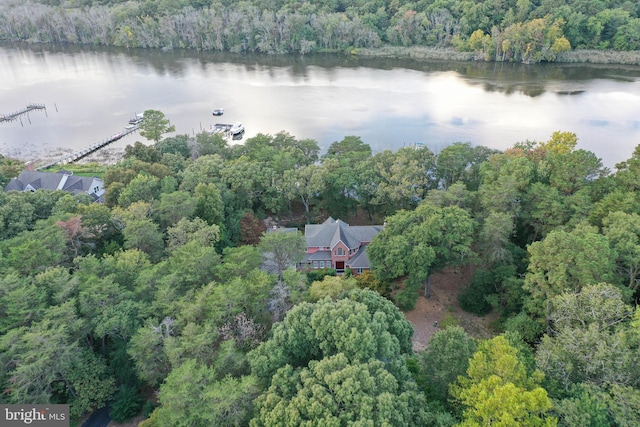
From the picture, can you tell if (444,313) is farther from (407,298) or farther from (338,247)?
(338,247)

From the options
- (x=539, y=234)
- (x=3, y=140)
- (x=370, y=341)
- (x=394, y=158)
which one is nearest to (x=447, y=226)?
(x=539, y=234)

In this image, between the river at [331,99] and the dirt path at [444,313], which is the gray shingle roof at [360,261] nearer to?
the dirt path at [444,313]

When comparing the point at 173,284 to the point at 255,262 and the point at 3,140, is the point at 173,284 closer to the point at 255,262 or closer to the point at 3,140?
the point at 255,262

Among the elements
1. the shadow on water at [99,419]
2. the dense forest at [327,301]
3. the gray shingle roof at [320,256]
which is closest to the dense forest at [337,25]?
the dense forest at [327,301]

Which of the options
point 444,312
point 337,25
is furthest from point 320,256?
point 337,25

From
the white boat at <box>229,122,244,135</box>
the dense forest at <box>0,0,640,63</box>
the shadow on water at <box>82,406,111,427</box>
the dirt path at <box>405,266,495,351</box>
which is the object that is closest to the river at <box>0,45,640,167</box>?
the white boat at <box>229,122,244,135</box>

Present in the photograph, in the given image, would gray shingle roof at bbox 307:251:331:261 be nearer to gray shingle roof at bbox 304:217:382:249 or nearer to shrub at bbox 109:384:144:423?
gray shingle roof at bbox 304:217:382:249
